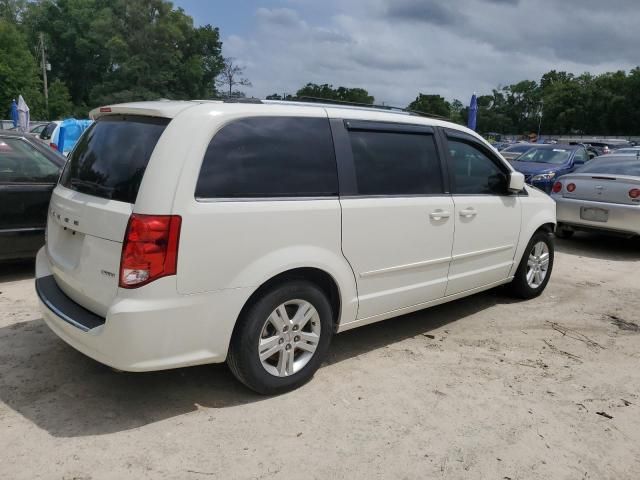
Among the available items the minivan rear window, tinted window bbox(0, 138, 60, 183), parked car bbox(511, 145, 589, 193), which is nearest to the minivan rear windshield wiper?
the minivan rear window

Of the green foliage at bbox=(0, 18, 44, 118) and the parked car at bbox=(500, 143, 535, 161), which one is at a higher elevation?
the green foliage at bbox=(0, 18, 44, 118)

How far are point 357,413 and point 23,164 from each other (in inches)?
180

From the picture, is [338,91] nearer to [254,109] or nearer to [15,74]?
[15,74]

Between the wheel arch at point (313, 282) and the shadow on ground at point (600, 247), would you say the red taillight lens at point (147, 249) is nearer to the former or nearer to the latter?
the wheel arch at point (313, 282)

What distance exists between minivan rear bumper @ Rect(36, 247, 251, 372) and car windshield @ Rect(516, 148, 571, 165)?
36.1 feet

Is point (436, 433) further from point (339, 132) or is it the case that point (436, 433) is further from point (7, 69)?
point (7, 69)

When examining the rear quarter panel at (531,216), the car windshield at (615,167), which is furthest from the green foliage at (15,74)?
the rear quarter panel at (531,216)

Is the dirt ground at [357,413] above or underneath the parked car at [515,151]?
underneath

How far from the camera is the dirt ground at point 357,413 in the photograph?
281cm

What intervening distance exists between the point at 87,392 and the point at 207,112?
191 centimetres

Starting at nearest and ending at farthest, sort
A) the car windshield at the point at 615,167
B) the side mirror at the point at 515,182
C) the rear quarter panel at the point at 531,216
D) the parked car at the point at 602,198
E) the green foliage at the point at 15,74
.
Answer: the side mirror at the point at 515,182 → the rear quarter panel at the point at 531,216 → the parked car at the point at 602,198 → the car windshield at the point at 615,167 → the green foliage at the point at 15,74

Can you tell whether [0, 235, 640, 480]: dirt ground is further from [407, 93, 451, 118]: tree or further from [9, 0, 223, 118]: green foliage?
[407, 93, 451, 118]: tree

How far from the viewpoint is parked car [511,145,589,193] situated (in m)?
11.0

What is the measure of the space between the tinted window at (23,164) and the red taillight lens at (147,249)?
142 inches
